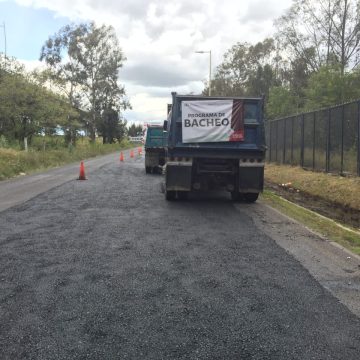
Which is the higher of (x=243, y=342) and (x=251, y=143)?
(x=251, y=143)

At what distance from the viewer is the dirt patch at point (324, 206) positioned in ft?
38.5

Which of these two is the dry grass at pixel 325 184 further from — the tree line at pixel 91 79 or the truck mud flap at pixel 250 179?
the tree line at pixel 91 79

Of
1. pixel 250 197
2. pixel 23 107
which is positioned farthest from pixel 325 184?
pixel 23 107

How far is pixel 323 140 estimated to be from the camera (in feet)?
65.7

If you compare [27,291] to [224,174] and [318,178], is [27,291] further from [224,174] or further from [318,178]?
[318,178]

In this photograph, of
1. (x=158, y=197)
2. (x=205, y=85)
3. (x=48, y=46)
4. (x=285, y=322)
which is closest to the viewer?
(x=285, y=322)

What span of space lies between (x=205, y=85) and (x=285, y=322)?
7191cm

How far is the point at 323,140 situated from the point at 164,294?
53.3ft

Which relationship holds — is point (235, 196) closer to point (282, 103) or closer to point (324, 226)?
point (324, 226)

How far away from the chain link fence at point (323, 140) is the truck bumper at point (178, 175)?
666cm

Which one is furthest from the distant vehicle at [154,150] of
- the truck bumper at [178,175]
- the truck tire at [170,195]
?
the truck bumper at [178,175]

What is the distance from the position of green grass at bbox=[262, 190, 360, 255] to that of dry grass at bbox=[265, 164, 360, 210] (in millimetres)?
1934

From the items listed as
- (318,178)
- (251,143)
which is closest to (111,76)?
A: (318,178)

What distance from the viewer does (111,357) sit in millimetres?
3754
